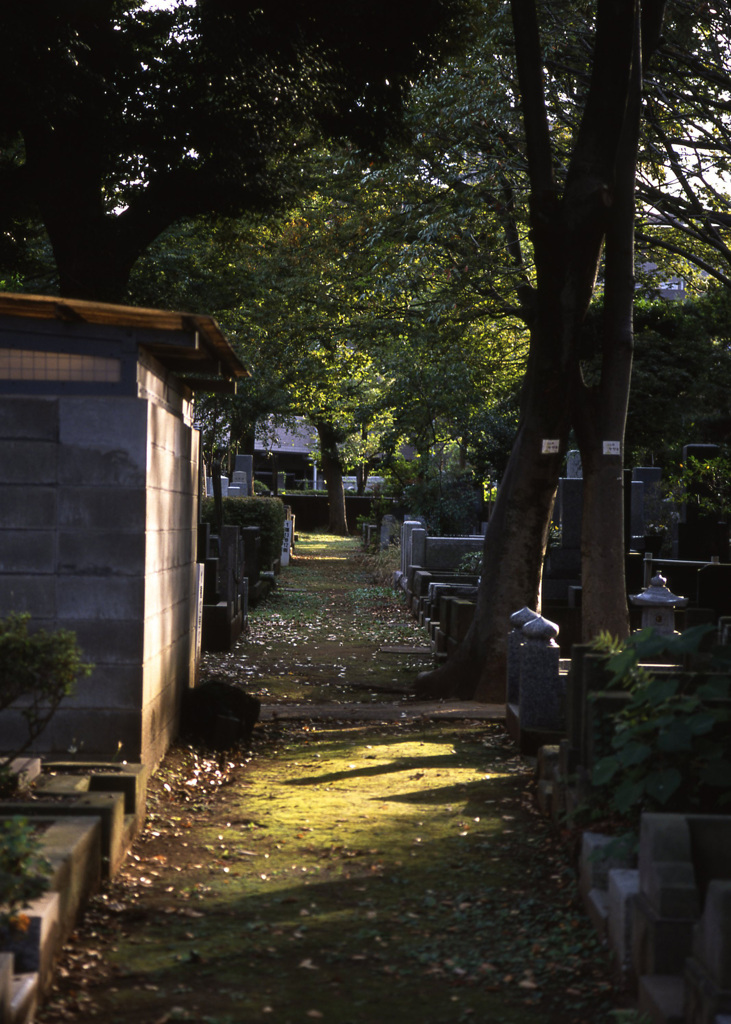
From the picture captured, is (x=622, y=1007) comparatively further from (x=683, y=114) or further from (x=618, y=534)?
(x=683, y=114)

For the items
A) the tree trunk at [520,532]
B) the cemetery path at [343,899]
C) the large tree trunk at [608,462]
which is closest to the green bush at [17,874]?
the cemetery path at [343,899]

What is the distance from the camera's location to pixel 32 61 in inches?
516

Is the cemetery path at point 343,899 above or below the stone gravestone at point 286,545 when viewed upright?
below

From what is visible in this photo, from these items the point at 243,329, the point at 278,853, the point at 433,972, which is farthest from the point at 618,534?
the point at 243,329

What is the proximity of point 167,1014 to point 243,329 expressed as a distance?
750 inches

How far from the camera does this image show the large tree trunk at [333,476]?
46.2 metres

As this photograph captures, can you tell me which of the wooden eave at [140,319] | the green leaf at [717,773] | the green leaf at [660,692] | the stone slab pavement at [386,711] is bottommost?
the stone slab pavement at [386,711]

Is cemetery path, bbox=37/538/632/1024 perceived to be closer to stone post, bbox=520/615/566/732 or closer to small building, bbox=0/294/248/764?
stone post, bbox=520/615/566/732

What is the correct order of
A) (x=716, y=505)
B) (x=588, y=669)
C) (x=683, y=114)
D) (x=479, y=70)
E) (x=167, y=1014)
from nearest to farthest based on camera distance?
(x=167, y=1014) < (x=588, y=669) < (x=479, y=70) < (x=683, y=114) < (x=716, y=505)

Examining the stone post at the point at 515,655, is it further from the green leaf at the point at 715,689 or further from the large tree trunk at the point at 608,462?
the green leaf at the point at 715,689

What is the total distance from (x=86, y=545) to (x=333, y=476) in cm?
4008

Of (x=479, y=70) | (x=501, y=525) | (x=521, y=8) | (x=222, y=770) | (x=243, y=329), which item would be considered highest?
(x=479, y=70)

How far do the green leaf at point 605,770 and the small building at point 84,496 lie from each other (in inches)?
126

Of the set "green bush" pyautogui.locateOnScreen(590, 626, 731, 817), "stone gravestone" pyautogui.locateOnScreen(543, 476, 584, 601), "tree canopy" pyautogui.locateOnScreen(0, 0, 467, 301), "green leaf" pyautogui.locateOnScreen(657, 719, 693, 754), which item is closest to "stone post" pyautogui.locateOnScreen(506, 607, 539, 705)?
"green bush" pyautogui.locateOnScreen(590, 626, 731, 817)
